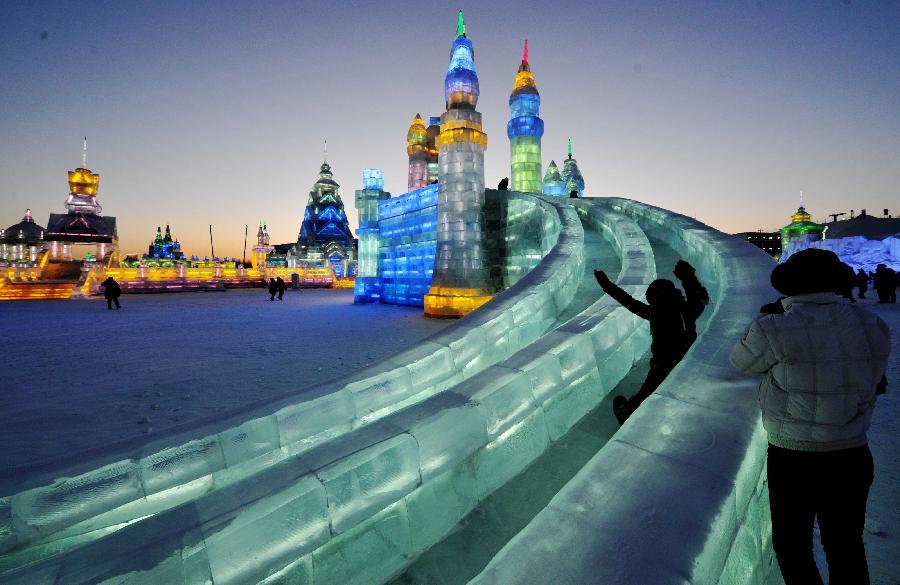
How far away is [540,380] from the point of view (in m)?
3.42

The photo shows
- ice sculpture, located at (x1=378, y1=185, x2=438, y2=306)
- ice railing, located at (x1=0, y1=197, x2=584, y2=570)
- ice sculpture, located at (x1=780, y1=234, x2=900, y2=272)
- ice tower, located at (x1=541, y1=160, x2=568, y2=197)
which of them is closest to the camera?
ice railing, located at (x1=0, y1=197, x2=584, y2=570)

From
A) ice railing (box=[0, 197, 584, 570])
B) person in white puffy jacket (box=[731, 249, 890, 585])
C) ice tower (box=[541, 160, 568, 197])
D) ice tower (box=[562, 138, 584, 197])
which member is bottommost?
ice railing (box=[0, 197, 584, 570])

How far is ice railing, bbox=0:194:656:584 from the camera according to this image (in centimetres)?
173

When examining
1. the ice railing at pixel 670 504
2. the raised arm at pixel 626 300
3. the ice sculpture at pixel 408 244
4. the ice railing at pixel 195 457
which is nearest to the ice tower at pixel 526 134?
the ice sculpture at pixel 408 244

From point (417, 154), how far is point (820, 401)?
87.2ft

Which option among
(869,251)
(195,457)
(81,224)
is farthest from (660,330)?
(81,224)

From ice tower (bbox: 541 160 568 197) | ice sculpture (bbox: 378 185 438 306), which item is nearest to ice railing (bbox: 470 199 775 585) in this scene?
ice sculpture (bbox: 378 185 438 306)

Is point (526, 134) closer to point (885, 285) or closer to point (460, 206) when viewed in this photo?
point (460, 206)

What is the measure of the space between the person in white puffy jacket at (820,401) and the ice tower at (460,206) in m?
12.8

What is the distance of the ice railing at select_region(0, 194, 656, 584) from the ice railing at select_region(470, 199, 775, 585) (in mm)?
848

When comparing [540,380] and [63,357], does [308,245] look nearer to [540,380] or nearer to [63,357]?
[63,357]

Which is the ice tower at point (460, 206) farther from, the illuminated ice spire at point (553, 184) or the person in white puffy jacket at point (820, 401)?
the illuminated ice spire at point (553, 184)

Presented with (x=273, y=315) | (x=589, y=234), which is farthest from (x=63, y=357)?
(x=589, y=234)

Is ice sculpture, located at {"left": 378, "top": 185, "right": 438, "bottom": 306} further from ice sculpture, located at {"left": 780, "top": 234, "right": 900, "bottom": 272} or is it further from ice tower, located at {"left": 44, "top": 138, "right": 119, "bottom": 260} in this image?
ice tower, located at {"left": 44, "top": 138, "right": 119, "bottom": 260}
